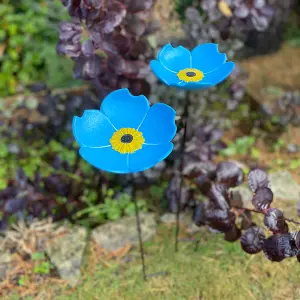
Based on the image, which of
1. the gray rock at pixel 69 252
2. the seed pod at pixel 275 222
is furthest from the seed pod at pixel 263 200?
the gray rock at pixel 69 252

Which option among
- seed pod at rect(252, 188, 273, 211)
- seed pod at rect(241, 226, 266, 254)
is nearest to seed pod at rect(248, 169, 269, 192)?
seed pod at rect(252, 188, 273, 211)

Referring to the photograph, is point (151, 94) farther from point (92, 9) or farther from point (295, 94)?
point (295, 94)

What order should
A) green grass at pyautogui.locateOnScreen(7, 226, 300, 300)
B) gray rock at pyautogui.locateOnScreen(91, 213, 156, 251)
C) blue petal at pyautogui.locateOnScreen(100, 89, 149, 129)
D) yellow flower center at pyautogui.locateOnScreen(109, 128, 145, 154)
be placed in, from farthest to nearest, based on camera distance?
gray rock at pyautogui.locateOnScreen(91, 213, 156, 251)
green grass at pyautogui.locateOnScreen(7, 226, 300, 300)
blue petal at pyautogui.locateOnScreen(100, 89, 149, 129)
yellow flower center at pyautogui.locateOnScreen(109, 128, 145, 154)

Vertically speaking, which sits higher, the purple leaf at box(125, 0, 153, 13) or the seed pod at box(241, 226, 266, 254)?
the purple leaf at box(125, 0, 153, 13)

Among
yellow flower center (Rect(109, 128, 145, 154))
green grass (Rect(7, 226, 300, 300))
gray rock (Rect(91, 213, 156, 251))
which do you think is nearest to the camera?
yellow flower center (Rect(109, 128, 145, 154))

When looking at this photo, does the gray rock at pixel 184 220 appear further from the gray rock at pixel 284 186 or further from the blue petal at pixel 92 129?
the blue petal at pixel 92 129

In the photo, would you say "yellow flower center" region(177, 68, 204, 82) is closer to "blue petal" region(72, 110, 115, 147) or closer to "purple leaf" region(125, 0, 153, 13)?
"blue petal" region(72, 110, 115, 147)
